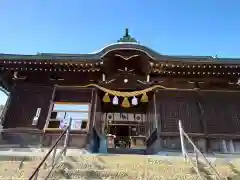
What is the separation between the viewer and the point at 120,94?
9797 millimetres

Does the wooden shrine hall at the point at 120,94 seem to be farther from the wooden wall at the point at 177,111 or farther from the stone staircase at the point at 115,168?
the stone staircase at the point at 115,168

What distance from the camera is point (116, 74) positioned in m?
10.1

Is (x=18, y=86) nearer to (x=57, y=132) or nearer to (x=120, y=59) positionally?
(x=57, y=132)

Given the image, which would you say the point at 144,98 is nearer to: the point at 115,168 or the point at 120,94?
the point at 120,94

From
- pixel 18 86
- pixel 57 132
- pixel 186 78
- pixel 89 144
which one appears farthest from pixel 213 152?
pixel 18 86

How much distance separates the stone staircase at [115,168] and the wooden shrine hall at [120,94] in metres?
2.27

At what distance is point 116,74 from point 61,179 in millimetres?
5762

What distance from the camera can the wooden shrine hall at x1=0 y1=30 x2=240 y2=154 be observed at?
28.7ft

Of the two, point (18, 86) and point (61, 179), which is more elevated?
point (18, 86)

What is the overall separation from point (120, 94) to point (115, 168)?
4.32 meters

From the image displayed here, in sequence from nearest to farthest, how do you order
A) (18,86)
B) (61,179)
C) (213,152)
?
1. (61,179)
2. (213,152)
3. (18,86)

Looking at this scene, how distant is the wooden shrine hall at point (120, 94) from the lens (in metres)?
8.75

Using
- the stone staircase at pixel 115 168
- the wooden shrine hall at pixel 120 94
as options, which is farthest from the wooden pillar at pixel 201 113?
the stone staircase at pixel 115 168

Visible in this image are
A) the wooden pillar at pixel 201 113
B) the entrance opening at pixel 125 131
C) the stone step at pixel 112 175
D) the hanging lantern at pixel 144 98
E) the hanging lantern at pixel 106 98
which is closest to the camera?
the stone step at pixel 112 175
